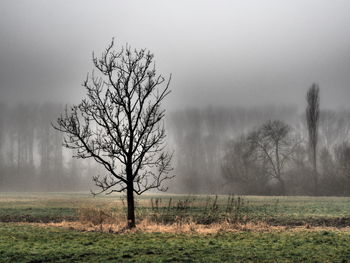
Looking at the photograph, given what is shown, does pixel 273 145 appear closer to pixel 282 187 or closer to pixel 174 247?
pixel 282 187

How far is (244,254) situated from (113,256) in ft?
13.2

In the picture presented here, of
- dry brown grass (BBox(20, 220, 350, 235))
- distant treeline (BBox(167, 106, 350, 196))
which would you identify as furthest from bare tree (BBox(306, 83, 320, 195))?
dry brown grass (BBox(20, 220, 350, 235))

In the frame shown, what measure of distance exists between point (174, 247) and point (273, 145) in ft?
208

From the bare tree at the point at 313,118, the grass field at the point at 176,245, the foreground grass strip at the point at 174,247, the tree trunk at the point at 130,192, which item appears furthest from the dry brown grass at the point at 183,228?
the bare tree at the point at 313,118

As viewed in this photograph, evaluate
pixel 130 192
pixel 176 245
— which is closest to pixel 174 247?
pixel 176 245

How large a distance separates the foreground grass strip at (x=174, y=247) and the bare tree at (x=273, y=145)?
55652 mm

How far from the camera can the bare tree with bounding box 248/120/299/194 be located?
72.5 metres

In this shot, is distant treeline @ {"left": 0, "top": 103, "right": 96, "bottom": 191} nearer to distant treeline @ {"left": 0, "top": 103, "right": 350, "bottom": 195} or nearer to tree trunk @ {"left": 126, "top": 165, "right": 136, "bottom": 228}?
distant treeline @ {"left": 0, "top": 103, "right": 350, "bottom": 195}

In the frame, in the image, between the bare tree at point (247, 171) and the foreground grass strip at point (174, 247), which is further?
the bare tree at point (247, 171)

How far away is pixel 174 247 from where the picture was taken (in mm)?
14250

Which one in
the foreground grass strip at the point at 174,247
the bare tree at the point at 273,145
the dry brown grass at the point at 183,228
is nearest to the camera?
the foreground grass strip at the point at 174,247

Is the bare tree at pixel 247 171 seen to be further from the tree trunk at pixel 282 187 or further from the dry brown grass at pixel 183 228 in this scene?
the dry brown grass at pixel 183 228

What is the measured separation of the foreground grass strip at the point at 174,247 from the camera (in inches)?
478

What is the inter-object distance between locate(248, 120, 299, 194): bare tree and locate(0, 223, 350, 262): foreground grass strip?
55.7 meters
